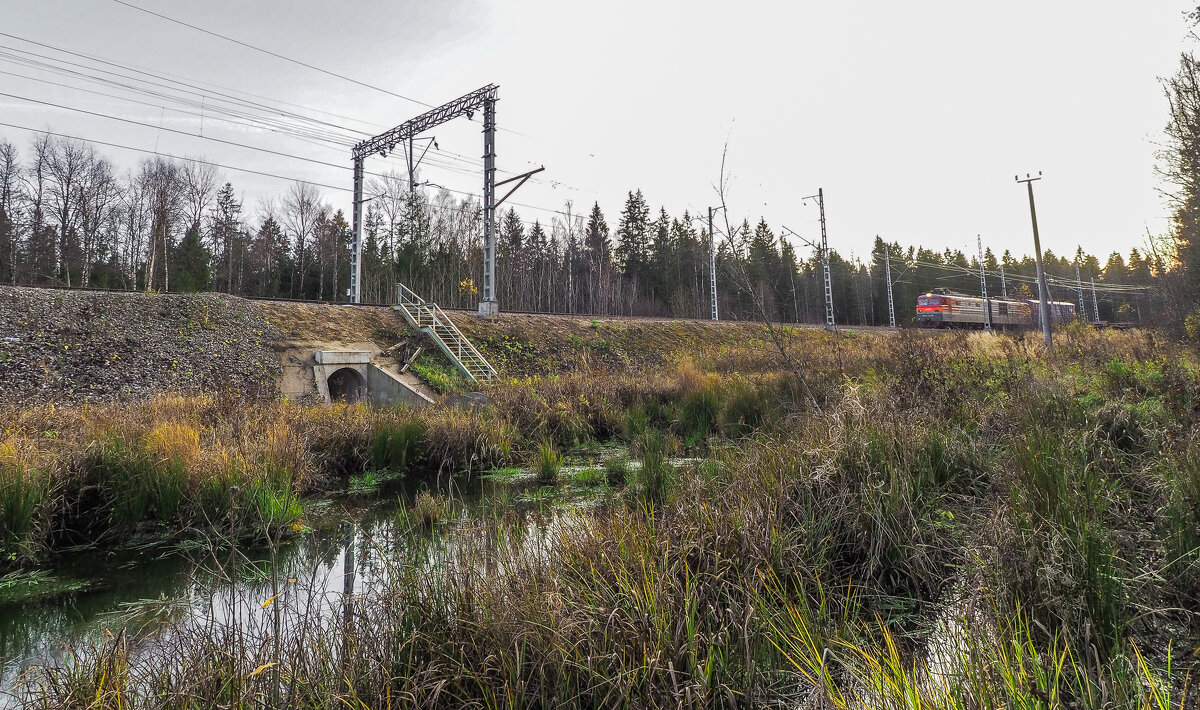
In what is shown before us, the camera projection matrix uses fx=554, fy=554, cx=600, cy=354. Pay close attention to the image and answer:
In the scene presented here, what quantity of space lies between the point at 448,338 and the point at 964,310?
106 feet

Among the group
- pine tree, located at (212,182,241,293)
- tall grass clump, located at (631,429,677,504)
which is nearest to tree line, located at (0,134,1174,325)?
pine tree, located at (212,182,241,293)

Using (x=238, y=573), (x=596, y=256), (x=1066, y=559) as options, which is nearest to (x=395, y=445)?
(x=238, y=573)

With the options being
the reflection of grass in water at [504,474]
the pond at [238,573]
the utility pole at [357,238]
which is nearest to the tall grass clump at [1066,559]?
the pond at [238,573]

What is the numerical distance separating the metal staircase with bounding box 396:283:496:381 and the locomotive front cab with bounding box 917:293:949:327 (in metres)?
27.5

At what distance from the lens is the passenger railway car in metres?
32.7

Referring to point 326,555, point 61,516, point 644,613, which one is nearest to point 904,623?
point 644,613

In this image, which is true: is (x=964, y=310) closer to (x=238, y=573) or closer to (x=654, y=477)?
(x=654, y=477)

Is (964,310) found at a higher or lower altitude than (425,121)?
lower

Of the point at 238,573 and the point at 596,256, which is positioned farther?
the point at 596,256

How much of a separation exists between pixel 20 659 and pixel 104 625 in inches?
16.9

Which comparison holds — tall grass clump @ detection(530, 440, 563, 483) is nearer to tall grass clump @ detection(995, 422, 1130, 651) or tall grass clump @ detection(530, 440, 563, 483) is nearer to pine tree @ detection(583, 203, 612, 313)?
tall grass clump @ detection(995, 422, 1130, 651)

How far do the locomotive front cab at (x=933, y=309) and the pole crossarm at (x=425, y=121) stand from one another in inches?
1089

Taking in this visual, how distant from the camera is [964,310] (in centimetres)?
3456

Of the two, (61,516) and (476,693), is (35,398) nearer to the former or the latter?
(61,516)
